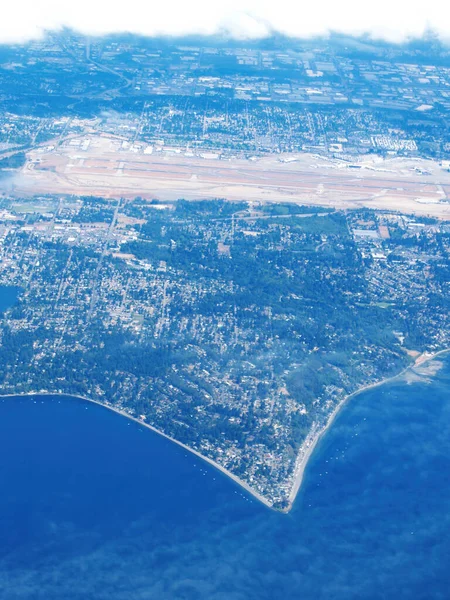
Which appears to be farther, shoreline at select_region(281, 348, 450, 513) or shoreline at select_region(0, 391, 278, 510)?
shoreline at select_region(281, 348, 450, 513)

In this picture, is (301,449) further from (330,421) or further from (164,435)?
(164,435)

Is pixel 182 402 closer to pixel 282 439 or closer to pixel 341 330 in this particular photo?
pixel 282 439

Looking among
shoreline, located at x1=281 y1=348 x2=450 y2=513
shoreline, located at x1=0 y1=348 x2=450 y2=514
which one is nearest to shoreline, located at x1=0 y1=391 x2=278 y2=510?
shoreline, located at x1=0 y1=348 x2=450 y2=514

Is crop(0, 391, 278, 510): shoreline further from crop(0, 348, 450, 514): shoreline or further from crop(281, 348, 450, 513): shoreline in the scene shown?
crop(281, 348, 450, 513): shoreline

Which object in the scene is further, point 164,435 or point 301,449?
point 164,435

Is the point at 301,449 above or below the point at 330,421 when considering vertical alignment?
below

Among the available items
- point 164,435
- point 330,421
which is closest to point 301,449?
point 330,421

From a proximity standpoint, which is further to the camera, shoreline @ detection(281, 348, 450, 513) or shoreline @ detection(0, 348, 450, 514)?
shoreline @ detection(281, 348, 450, 513)
